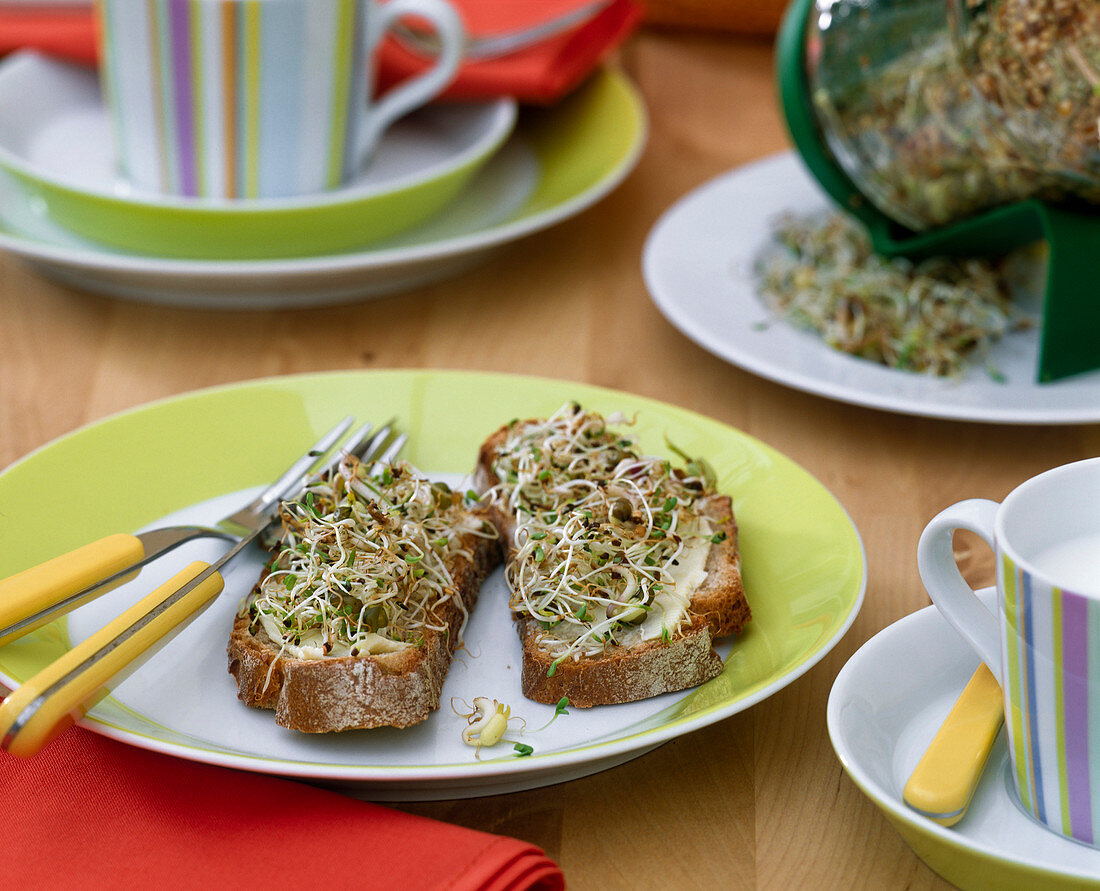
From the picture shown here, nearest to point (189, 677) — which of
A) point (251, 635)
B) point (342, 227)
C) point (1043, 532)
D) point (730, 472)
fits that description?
point (251, 635)

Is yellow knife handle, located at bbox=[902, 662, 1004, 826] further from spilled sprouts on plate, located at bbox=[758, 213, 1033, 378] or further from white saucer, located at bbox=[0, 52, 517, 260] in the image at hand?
white saucer, located at bbox=[0, 52, 517, 260]

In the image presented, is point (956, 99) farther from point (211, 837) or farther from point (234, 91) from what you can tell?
point (211, 837)

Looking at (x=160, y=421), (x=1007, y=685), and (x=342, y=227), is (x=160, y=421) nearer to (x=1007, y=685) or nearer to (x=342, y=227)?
(x=342, y=227)

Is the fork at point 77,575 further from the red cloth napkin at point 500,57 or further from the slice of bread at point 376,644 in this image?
the red cloth napkin at point 500,57

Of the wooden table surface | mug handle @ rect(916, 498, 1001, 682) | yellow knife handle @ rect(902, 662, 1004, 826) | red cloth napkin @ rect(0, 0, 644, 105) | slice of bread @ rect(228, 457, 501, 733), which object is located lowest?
the wooden table surface

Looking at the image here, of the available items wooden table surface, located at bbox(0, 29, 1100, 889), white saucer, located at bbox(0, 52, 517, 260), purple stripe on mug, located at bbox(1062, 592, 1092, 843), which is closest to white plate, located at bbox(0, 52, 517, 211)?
white saucer, located at bbox(0, 52, 517, 260)

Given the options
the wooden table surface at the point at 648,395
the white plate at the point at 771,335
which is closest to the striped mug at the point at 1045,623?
the wooden table surface at the point at 648,395
